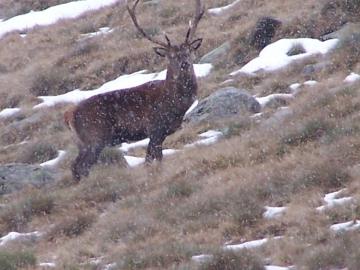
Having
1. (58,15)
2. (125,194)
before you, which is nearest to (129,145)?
(125,194)

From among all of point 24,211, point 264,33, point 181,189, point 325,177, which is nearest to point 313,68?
point 264,33

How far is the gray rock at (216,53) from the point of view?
1622cm

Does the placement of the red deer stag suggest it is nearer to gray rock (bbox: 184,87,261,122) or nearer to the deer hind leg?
the deer hind leg

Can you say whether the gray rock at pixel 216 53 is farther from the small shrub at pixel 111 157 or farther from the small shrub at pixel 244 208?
the small shrub at pixel 244 208

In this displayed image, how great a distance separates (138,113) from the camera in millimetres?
11547

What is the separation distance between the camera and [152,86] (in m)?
11.7

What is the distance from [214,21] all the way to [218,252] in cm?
1199

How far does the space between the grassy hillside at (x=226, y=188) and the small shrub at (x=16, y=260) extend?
0.04 ft

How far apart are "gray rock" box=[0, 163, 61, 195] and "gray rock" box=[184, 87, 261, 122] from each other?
2634mm

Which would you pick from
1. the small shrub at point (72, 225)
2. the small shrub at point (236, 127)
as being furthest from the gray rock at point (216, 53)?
the small shrub at point (72, 225)

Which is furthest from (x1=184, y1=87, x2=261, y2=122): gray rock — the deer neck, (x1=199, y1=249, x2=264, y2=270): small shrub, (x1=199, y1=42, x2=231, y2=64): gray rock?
(x1=199, y1=249, x2=264, y2=270): small shrub

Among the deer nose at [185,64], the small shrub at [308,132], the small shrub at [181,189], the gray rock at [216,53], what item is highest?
the deer nose at [185,64]

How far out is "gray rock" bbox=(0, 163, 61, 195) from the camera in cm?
1148

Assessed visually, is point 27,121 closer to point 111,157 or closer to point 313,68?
point 111,157
